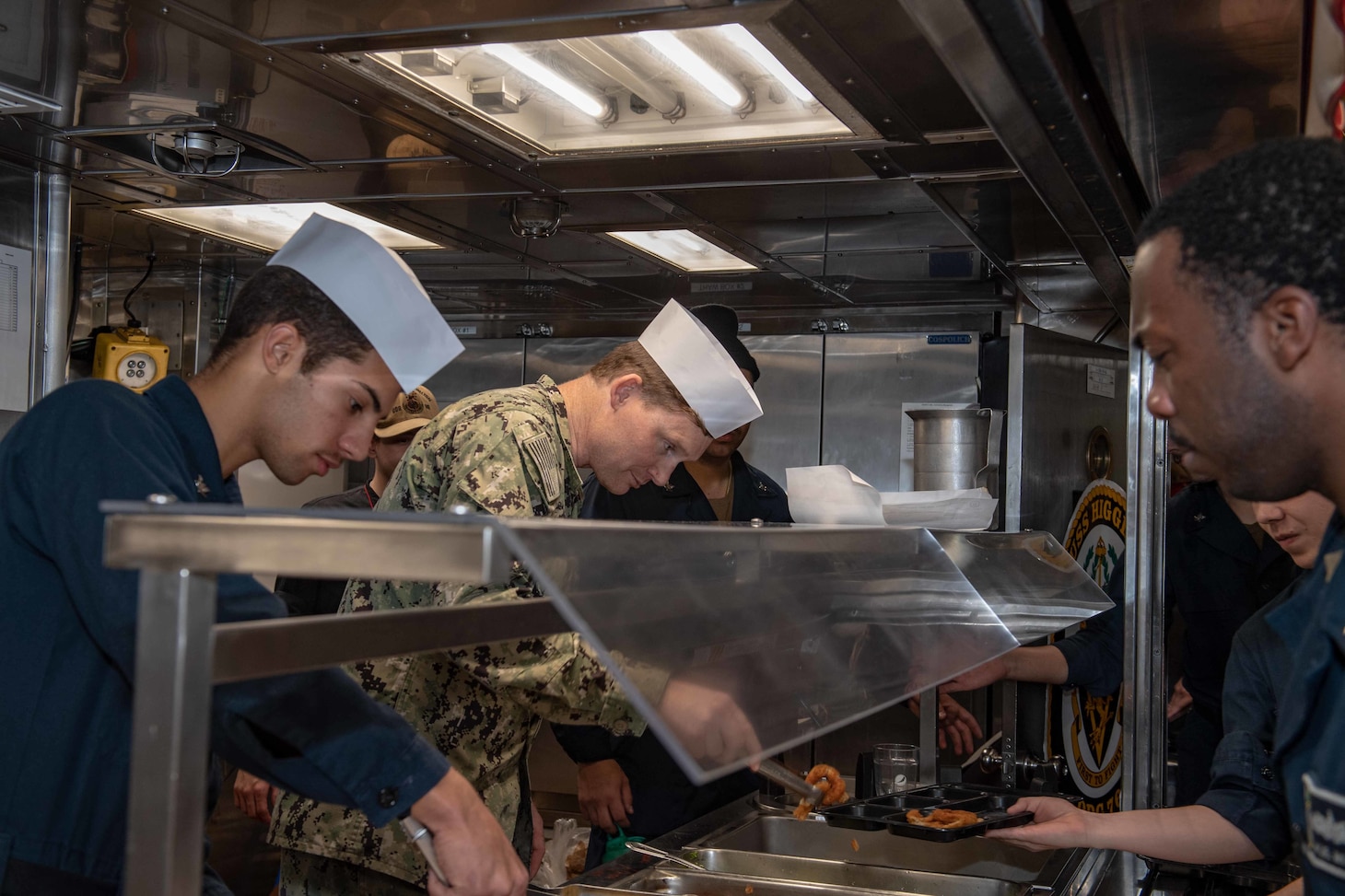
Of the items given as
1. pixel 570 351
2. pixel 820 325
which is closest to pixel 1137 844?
pixel 820 325

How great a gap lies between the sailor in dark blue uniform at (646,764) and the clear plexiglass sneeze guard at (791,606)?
86 cm

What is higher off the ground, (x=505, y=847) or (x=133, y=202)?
(x=133, y=202)

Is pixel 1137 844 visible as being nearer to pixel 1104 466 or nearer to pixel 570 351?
pixel 1104 466

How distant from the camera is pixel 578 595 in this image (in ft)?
2.92

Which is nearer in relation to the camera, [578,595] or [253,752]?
[578,595]

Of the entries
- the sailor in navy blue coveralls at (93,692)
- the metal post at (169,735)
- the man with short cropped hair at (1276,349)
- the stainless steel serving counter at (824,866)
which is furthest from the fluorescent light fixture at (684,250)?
the metal post at (169,735)

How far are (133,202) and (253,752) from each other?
256 cm

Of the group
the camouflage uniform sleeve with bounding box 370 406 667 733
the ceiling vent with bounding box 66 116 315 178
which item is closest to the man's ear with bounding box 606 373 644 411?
the camouflage uniform sleeve with bounding box 370 406 667 733

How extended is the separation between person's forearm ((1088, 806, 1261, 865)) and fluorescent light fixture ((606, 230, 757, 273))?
6.20 ft

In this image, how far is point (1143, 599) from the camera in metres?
2.38

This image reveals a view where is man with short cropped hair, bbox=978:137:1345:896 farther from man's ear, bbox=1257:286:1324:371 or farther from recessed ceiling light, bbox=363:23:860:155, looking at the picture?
recessed ceiling light, bbox=363:23:860:155

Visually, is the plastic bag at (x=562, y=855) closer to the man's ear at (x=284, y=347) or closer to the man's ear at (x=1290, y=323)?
the man's ear at (x=284, y=347)

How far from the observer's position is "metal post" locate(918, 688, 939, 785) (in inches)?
107

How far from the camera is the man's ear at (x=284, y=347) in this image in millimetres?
1313
